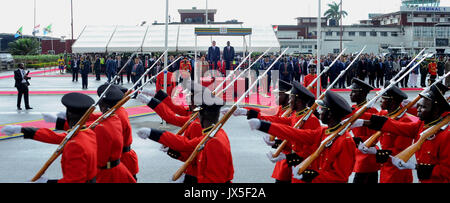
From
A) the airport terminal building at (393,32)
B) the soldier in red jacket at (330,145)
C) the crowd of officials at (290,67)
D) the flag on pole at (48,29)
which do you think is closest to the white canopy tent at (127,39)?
the crowd of officials at (290,67)

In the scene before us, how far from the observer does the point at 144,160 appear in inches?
373

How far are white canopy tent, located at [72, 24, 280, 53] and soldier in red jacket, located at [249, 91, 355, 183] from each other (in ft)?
101

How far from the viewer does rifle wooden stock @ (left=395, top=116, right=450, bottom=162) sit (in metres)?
4.47

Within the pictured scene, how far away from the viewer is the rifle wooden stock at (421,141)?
4.47 metres

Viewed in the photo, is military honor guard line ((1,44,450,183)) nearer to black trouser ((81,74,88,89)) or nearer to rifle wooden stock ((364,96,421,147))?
rifle wooden stock ((364,96,421,147))

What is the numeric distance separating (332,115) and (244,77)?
15485mm

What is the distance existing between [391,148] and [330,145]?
1.97m

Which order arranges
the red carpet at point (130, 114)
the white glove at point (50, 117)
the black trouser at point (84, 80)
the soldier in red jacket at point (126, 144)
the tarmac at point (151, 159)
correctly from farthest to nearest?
the black trouser at point (84, 80) → the red carpet at point (130, 114) → the tarmac at point (151, 159) → the soldier in red jacket at point (126, 144) → the white glove at point (50, 117)

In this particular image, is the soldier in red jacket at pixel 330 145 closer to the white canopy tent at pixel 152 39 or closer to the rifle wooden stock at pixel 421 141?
the rifle wooden stock at pixel 421 141

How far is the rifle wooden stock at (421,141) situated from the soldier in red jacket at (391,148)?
0.63m

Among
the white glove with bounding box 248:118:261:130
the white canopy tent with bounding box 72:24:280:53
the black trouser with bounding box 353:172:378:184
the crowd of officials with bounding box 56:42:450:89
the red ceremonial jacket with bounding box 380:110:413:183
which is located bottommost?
the black trouser with bounding box 353:172:378:184

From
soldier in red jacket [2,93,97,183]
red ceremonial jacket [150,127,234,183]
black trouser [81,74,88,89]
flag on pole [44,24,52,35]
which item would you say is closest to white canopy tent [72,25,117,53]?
black trouser [81,74,88,89]

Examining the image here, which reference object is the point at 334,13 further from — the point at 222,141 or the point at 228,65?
the point at 222,141
